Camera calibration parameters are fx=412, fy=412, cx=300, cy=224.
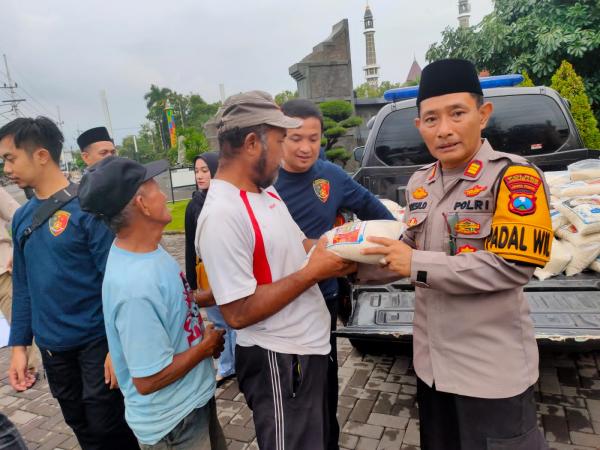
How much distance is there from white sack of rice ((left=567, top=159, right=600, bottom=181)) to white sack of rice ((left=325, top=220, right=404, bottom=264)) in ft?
7.52

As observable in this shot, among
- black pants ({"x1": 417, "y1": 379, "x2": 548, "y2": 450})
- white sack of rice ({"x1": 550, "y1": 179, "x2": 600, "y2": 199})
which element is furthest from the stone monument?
black pants ({"x1": 417, "y1": 379, "x2": 548, "y2": 450})

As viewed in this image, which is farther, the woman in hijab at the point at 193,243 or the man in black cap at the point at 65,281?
the woman in hijab at the point at 193,243

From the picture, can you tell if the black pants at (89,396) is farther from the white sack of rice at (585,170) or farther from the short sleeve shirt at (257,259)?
the white sack of rice at (585,170)

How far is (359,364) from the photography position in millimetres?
3543

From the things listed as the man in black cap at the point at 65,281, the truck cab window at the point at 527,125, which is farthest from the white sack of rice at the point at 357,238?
the truck cab window at the point at 527,125

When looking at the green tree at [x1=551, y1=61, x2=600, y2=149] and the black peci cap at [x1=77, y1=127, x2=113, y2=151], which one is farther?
the green tree at [x1=551, y1=61, x2=600, y2=149]

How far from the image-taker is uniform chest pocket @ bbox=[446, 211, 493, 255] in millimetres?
1351

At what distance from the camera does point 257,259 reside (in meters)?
1.44

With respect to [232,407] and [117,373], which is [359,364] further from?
[117,373]

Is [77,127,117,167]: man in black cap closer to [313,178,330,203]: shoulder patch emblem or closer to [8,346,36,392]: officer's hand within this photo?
[8,346,36,392]: officer's hand

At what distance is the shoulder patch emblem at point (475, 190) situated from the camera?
1.36 metres

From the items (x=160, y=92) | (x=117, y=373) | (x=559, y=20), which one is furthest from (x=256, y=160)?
(x=160, y=92)

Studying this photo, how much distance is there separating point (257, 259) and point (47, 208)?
119 centimetres

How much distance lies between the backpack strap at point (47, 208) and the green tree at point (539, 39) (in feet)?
34.7
